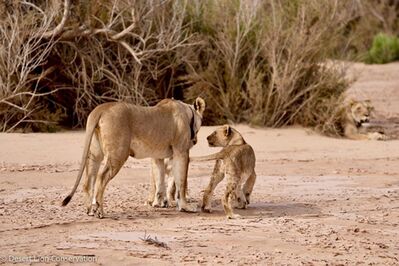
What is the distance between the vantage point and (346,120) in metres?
18.6

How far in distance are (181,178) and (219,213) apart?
598 mm

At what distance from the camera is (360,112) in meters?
19.0

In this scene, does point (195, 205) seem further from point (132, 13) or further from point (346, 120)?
point (346, 120)

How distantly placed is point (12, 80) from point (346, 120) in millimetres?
6320

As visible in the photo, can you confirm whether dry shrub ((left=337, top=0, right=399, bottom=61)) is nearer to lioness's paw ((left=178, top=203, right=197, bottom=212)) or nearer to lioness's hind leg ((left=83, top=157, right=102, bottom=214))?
lioness's paw ((left=178, top=203, right=197, bottom=212))

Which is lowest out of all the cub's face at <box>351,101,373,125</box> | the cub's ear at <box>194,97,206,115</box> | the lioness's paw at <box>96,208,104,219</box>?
the lioness's paw at <box>96,208,104,219</box>

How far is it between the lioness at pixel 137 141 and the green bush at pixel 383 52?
67.5ft

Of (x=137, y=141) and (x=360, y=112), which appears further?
(x=360, y=112)

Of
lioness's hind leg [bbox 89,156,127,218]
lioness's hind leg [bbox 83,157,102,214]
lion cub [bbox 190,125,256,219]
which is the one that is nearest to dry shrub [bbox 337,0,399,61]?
lion cub [bbox 190,125,256,219]

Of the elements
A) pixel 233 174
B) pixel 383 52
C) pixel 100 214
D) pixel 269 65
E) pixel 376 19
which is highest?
pixel 376 19

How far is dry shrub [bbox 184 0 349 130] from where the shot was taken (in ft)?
60.0

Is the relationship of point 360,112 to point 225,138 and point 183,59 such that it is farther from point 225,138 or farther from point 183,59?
point 225,138

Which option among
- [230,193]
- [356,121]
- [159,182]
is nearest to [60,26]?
[159,182]

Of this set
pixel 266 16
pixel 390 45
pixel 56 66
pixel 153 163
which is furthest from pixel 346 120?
pixel 390 45
